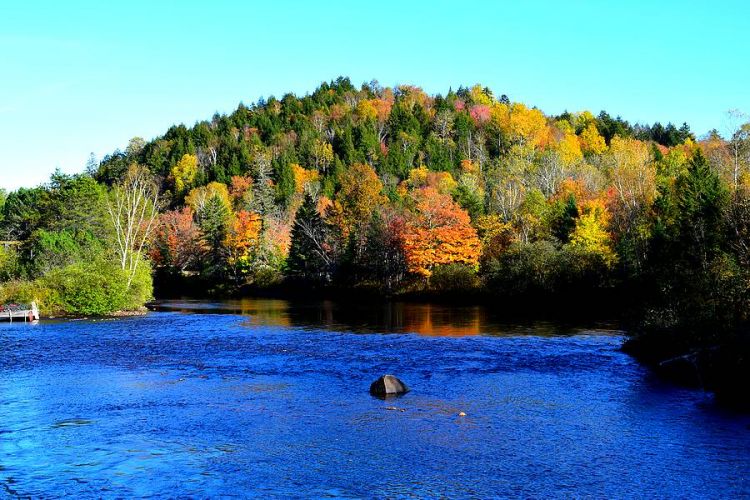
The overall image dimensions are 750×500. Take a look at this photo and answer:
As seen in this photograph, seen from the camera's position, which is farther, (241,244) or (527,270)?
(241,244)

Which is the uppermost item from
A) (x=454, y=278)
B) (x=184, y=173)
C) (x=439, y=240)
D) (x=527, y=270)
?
(x=184, y=173)

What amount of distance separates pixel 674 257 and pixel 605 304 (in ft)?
71.9

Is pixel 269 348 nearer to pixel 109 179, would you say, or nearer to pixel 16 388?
pixel 16 388

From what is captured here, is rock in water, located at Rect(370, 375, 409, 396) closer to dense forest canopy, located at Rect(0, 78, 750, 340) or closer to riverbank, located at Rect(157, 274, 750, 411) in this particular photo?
riverbank, located at Rect(157, 274, 750, 411)

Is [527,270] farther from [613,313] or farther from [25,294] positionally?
[25,294]

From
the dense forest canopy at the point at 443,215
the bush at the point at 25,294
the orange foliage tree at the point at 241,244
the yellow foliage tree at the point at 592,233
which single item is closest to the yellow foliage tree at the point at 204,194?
the dense forest canopy at the point at 443,215

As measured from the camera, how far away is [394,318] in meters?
57.9

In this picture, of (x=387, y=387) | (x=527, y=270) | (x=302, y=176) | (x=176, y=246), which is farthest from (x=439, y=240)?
(x=302, y=176)

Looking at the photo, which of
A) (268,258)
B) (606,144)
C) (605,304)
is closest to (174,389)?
(605,304)

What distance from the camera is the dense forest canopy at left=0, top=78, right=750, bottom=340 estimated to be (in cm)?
5291

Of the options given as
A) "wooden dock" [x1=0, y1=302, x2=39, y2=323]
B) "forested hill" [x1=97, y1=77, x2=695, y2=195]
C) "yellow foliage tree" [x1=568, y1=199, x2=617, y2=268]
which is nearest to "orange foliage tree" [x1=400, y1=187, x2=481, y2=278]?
"yellow foliage tree" [x1=568, y1=199, x2=617, y2=268]

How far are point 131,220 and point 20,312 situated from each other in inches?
652

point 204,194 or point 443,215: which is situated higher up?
point 204,194

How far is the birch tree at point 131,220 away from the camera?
68375 millimetres
